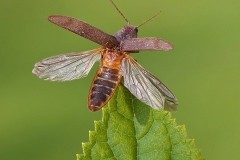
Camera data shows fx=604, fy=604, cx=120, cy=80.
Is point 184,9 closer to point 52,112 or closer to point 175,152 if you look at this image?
point 52,112

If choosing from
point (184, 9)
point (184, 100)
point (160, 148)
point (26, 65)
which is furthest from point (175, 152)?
point (184, 9)

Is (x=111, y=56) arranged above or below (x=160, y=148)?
above

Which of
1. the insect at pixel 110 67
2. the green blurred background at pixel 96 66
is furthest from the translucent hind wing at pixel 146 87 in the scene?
the green blurred background at pixel 96 66

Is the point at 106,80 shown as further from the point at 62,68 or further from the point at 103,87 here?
the point at 62,68

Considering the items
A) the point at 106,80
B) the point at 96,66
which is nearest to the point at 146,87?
the point at 106,80

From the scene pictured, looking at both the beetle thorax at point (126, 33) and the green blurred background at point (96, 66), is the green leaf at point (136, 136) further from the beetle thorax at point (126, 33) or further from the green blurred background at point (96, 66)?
the green blurred background at point (96, 66)

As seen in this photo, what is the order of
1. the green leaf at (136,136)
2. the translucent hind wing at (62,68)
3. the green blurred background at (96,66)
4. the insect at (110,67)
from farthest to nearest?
the green blurred background at (96,66) < the translucent hind wing at (62,68) < the insect at (110,67) < the green leaf at (136,136)

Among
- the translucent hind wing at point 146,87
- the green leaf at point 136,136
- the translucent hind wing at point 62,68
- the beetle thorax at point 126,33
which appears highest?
the beetle thorax at point 126,33

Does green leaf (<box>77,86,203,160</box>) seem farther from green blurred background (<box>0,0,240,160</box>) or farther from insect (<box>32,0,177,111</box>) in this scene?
green blurred background (<box>0,0,240,160</box>)
